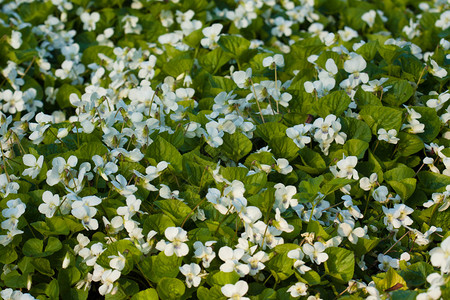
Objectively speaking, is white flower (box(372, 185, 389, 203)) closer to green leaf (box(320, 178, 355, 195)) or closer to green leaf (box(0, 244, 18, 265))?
green leaf (box(320, 178, 355, 195))

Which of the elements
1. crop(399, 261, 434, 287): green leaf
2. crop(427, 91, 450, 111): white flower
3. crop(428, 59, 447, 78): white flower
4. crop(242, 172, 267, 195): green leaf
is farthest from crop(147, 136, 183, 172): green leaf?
crop(428, 59, 447, 78): white flower

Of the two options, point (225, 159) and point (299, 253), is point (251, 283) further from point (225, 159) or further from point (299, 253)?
point (225, 159)

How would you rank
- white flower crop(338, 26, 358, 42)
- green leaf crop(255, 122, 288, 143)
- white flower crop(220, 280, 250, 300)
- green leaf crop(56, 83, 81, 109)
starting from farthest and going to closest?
white flower crop(338, 26, 358, 42), green leaf crop(56, 83, 81, 109), green leaf crop(255, 122, 288, 143), white flower crop(220, 280, 250, 300)

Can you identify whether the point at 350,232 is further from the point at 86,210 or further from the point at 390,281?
the point at 86,210

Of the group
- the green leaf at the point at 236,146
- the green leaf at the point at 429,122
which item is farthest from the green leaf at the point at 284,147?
the green leaf at the point at 429,122

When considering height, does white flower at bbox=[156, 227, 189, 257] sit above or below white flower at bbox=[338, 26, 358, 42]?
above

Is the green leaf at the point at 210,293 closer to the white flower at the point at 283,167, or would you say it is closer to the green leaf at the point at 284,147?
the white flower at the point at 283,167
